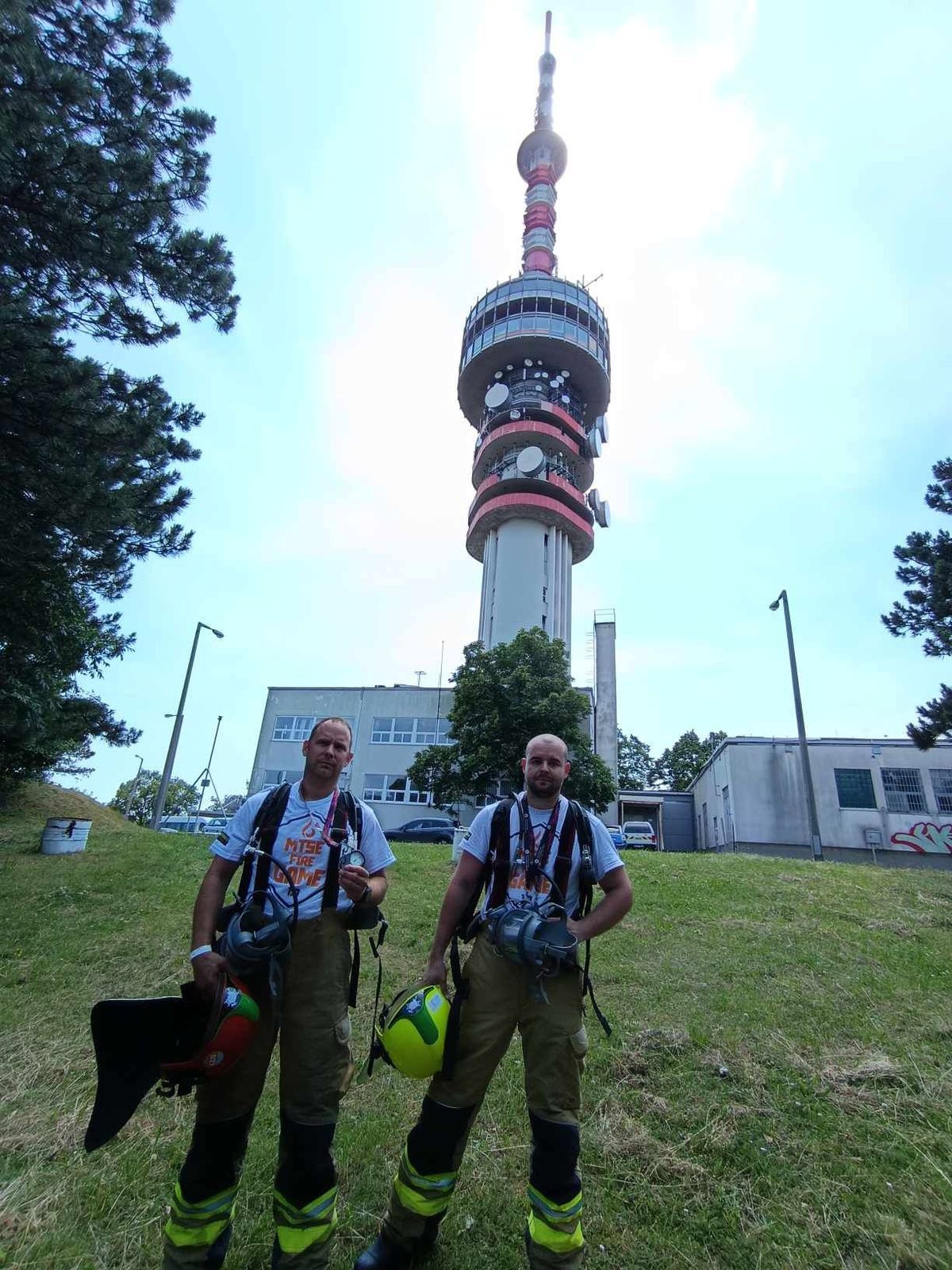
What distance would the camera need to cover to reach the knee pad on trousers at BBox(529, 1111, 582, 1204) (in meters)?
2.93

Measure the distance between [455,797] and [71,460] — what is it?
66.1 feet

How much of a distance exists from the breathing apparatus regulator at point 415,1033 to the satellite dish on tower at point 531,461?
42449 millimetres

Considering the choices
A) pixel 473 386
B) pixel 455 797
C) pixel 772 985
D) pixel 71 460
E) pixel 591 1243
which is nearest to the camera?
pixel 591 1243

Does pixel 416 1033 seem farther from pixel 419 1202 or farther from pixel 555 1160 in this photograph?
pixel 555 1160

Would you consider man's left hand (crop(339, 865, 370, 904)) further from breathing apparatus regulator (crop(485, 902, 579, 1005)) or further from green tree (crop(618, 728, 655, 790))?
green tree (crop(618, 728, 655, 790))

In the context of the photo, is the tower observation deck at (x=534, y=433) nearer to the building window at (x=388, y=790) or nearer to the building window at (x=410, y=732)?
the building window at (x=410, y=732)

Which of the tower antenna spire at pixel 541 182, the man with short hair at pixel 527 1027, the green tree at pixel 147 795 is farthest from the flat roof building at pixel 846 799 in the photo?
the green tree at pixel 147 795

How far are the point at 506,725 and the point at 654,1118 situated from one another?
69.4ft

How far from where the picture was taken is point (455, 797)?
2588 centimetres

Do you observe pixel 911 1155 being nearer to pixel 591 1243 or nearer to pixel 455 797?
pixel 591 1243

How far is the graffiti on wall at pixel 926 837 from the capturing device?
30266mm

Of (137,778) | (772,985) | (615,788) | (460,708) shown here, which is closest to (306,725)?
(460,708)

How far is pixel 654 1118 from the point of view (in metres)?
4.51

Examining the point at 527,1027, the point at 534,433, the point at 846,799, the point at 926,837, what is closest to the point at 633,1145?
the point at 527,1027
